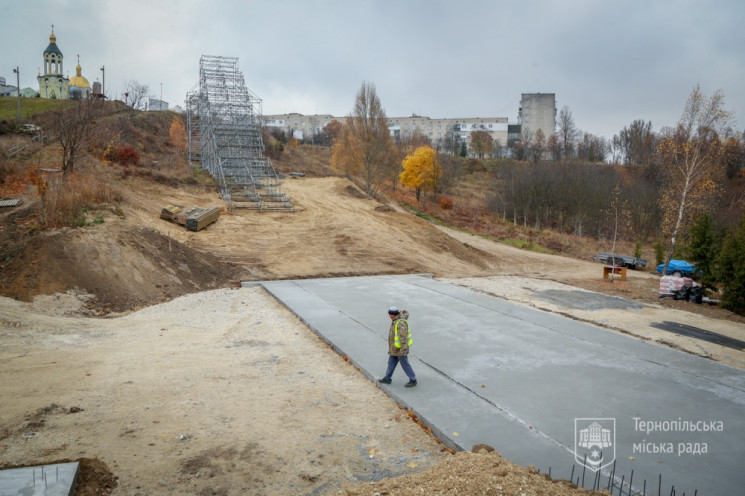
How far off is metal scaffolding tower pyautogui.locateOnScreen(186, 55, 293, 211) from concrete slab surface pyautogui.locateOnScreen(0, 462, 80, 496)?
2399 cm

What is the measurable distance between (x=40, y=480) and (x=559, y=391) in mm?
6750

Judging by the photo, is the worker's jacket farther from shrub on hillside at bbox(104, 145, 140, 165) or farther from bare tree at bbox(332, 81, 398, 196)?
bare tree at bbox(332, 81, 398, 196)

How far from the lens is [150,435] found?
592 cm

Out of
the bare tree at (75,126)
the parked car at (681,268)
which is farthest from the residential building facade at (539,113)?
the bare tree at (75,126)

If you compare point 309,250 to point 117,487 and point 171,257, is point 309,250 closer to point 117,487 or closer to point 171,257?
point 171,257

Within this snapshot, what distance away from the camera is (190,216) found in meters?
21.7

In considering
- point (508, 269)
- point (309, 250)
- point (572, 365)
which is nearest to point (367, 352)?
point (572, 365)

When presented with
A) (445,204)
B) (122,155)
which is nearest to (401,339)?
(122,155)

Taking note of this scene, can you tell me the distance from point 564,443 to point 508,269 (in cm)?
1937

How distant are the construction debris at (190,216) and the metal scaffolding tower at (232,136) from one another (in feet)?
19.0

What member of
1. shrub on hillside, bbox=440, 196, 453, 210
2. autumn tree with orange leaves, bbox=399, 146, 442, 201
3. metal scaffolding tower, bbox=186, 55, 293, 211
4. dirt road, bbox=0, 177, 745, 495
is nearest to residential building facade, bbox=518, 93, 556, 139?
shrub on hillside, bbox=440, 196, 453, 210

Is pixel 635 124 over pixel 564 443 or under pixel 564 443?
over

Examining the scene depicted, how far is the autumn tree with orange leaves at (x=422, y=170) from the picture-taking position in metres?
47.1

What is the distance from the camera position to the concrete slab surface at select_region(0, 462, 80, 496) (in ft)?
14.6
